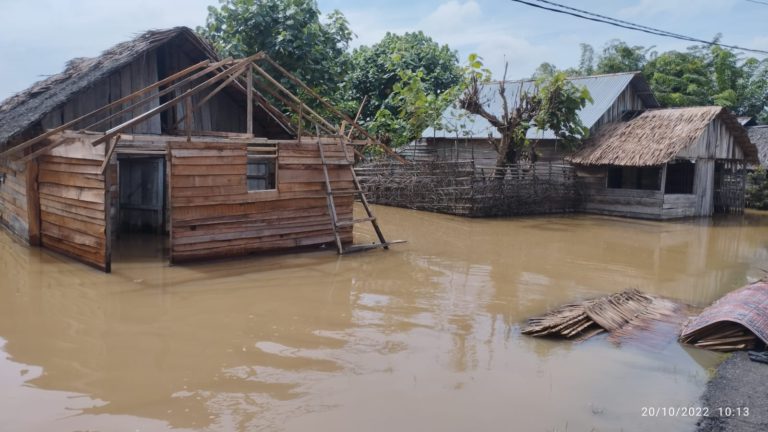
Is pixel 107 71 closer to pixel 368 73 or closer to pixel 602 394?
pixel 602 394

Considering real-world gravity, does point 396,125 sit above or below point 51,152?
above

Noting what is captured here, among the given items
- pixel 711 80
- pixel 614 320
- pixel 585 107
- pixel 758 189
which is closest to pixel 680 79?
pixel 711 80

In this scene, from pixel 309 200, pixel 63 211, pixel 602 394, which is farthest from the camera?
pixel 309 200

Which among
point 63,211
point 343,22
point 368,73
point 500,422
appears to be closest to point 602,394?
point 500,422

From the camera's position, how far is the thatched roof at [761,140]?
22.3 metres

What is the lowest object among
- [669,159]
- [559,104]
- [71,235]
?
[71,235]

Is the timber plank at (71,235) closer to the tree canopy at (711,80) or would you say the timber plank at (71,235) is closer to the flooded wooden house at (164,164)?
the flooded wooden house at (164,164)

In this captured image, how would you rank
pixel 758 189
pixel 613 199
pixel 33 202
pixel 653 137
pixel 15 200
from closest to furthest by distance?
pixel 33 202 < pixel 15 200 < pixel 653 137 < pixel 613 199 < pixel 758 189

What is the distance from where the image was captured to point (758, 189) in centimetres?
2228

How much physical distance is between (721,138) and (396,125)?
1048cm

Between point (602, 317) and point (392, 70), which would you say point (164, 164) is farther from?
point (392, 70)

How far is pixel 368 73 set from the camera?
26.2m

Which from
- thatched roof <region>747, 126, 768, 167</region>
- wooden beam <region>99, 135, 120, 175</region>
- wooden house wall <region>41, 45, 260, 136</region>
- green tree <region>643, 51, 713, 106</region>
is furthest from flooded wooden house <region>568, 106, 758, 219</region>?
wooden beam <region>99, 135, 120, 175</region>

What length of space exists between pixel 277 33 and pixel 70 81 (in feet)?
24.9
